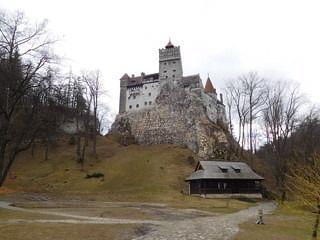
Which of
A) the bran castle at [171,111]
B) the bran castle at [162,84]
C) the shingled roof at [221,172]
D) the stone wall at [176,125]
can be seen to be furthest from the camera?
the bran castle at [162,84]

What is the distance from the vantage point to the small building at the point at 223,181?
140ft

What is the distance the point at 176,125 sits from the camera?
64000 millimetres

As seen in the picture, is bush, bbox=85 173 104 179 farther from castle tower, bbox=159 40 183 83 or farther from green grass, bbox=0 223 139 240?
castle tower, bbox=159 40 183 83

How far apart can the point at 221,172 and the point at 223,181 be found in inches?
49.1

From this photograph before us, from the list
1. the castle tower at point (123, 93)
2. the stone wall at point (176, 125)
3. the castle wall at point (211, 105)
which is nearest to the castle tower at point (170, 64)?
the stone wall at point (176, 125)

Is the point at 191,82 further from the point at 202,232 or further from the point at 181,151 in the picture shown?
the point at 202,232

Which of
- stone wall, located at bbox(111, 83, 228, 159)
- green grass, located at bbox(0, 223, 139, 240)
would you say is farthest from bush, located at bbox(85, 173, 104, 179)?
green grass, located at bbox(0, 223, 139, 240)

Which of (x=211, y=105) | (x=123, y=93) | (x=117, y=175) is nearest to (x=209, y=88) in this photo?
(x=211, y=105)

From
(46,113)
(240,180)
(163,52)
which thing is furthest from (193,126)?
(46,113)

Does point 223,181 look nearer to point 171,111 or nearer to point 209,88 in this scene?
point 171,111

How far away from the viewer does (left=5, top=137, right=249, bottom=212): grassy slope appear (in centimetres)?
3756

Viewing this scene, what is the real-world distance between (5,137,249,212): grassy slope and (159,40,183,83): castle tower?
67.2 ft

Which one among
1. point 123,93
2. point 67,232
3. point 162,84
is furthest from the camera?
point 123,93

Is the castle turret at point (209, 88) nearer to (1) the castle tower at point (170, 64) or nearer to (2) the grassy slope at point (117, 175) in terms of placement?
(1) the castle tower at point (170, 64)
